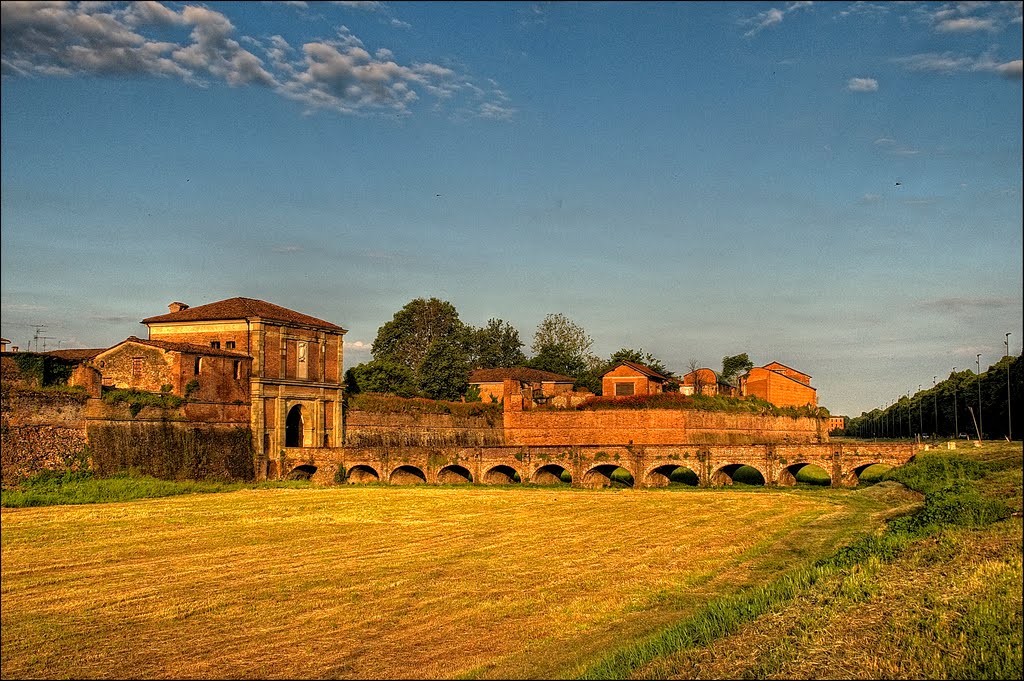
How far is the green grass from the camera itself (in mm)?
32844

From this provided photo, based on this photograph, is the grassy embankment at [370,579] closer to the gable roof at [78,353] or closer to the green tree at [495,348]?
the gable roof at [78,353]

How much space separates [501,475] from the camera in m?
50.5

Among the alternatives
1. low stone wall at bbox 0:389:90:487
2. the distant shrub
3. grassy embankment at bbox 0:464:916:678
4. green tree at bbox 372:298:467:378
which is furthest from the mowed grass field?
green tree at bbox 372:298:467:378

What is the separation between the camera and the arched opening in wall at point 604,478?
4775cm

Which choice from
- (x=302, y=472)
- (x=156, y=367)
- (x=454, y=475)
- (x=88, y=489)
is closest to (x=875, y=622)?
(x=88, y=489)

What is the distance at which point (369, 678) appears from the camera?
12078 mm

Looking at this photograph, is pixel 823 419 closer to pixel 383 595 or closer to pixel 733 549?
pixel 733 549

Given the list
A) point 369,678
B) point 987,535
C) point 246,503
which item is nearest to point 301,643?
point 369,678

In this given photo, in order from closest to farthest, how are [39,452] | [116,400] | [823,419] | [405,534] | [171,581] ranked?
[171,581] → [405,534] → [39,452] → [116,400] → [823,419]

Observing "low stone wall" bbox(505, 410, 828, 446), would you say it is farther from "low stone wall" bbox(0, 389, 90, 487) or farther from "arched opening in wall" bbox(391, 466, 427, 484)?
"low stone wall" bbox(0, 389, 90, 487)

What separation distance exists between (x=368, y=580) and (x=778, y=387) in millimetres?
64717

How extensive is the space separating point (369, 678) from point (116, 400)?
3198 cm

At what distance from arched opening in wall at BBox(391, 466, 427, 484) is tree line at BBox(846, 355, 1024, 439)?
102ft

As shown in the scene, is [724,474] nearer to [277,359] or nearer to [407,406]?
[407,406]
